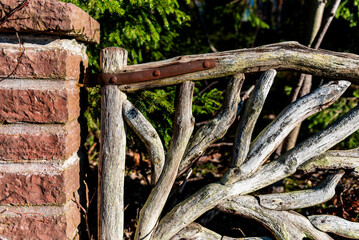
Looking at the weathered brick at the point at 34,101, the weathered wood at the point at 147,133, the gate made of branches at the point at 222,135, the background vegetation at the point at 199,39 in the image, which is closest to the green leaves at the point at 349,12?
the background vegetation at the point at 199,39

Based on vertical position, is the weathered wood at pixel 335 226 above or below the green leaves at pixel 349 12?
below

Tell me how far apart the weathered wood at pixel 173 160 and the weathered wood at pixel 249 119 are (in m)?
0.26

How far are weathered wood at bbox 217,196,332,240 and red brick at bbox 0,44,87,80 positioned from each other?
1.02m

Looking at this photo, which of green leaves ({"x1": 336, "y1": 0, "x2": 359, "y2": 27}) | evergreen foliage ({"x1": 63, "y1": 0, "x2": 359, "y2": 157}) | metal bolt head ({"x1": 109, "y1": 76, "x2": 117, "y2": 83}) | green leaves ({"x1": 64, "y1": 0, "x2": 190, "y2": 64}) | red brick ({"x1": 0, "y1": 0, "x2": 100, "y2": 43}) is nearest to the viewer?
red brick ({"x1": 0, "y1": 0, "x2": 100, "y2": 43})

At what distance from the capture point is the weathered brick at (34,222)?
1377 millimetres

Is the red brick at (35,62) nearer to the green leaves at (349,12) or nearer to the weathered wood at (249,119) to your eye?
the weathered wood at (249,119)

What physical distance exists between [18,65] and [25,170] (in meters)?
0.47

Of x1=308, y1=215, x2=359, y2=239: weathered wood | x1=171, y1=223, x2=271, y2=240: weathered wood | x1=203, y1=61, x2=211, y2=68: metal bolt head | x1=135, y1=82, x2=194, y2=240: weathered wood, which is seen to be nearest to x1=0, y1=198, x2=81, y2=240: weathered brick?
x1=135, y1=82, x2=194, y2=240: weathered wood

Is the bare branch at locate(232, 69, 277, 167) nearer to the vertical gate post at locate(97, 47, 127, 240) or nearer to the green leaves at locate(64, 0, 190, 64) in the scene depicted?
the vertical gate post at locate(97, 47, 127, 240)

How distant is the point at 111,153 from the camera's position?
1.54m

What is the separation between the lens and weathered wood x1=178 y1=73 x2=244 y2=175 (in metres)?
1.55

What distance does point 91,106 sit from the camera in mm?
1894

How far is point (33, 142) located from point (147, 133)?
53 cm

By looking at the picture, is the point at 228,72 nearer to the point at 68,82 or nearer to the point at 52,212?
the point at 68,82
